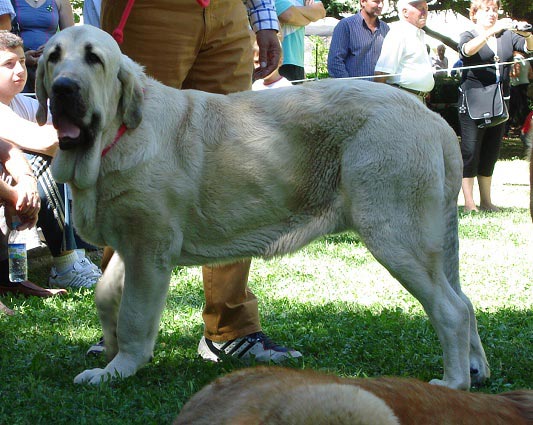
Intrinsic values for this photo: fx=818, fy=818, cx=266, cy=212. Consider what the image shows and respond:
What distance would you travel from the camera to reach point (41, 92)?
4.15m

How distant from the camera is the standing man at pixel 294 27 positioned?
9.55m

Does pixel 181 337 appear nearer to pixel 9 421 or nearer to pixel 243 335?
pixel 243 335

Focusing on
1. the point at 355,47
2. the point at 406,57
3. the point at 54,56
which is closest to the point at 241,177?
the point at 54,56

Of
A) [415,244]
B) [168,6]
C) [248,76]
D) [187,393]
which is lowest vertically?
[187,393]

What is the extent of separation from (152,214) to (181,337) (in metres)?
1.36

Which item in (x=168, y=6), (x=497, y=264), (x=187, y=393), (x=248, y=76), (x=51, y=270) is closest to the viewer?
(x=187, y=393)

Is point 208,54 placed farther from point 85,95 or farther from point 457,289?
point 457,289

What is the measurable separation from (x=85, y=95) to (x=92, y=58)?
20 centimetres

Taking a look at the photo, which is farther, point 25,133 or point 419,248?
point 25,133

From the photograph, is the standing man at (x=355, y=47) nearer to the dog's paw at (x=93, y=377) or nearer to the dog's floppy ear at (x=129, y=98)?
the dog's floppy ear at (x=129, y=98)

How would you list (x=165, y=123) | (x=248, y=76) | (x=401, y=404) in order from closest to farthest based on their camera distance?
(x=401, y=404), (x=165, y=123), (x=248, y=76)

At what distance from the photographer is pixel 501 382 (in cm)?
412

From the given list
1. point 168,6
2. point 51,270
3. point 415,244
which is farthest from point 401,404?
point 51,270

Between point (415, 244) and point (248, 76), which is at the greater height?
point (248, 76)
